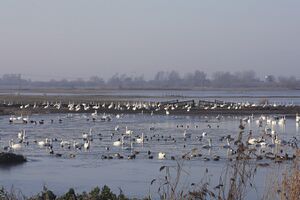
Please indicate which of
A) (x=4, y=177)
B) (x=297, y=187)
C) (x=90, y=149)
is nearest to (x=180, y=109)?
(x=90, y=149)

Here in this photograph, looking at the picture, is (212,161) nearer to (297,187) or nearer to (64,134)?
(64,134)

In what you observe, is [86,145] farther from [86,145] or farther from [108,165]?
[108,165]

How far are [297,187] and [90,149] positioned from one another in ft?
78.4

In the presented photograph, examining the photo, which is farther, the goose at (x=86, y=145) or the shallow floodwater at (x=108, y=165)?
the goose at (x=86, y=145)

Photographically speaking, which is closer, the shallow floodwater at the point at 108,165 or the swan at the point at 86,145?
the shallow floodwater at the point at 108,165

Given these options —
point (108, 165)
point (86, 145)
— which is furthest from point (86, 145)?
point (108, 165)

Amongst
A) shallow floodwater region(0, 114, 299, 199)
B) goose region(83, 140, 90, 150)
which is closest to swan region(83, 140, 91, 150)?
goose region(83, 140, 90, 150)

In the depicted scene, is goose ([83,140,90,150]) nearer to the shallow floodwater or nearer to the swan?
the swan

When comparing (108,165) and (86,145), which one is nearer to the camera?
(108,165)

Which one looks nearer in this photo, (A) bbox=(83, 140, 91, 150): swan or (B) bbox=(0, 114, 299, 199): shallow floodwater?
(B) bbox=(0, 114, 299, 199): shallow floodwater

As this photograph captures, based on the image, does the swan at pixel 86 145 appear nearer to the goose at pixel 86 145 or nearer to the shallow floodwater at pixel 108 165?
the goose at pixel 86 145

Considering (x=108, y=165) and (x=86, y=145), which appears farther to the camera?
(x=86, y=145)

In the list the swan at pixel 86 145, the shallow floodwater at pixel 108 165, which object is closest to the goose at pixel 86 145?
the swan at pixel 86 145

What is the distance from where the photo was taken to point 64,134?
37.9 m
